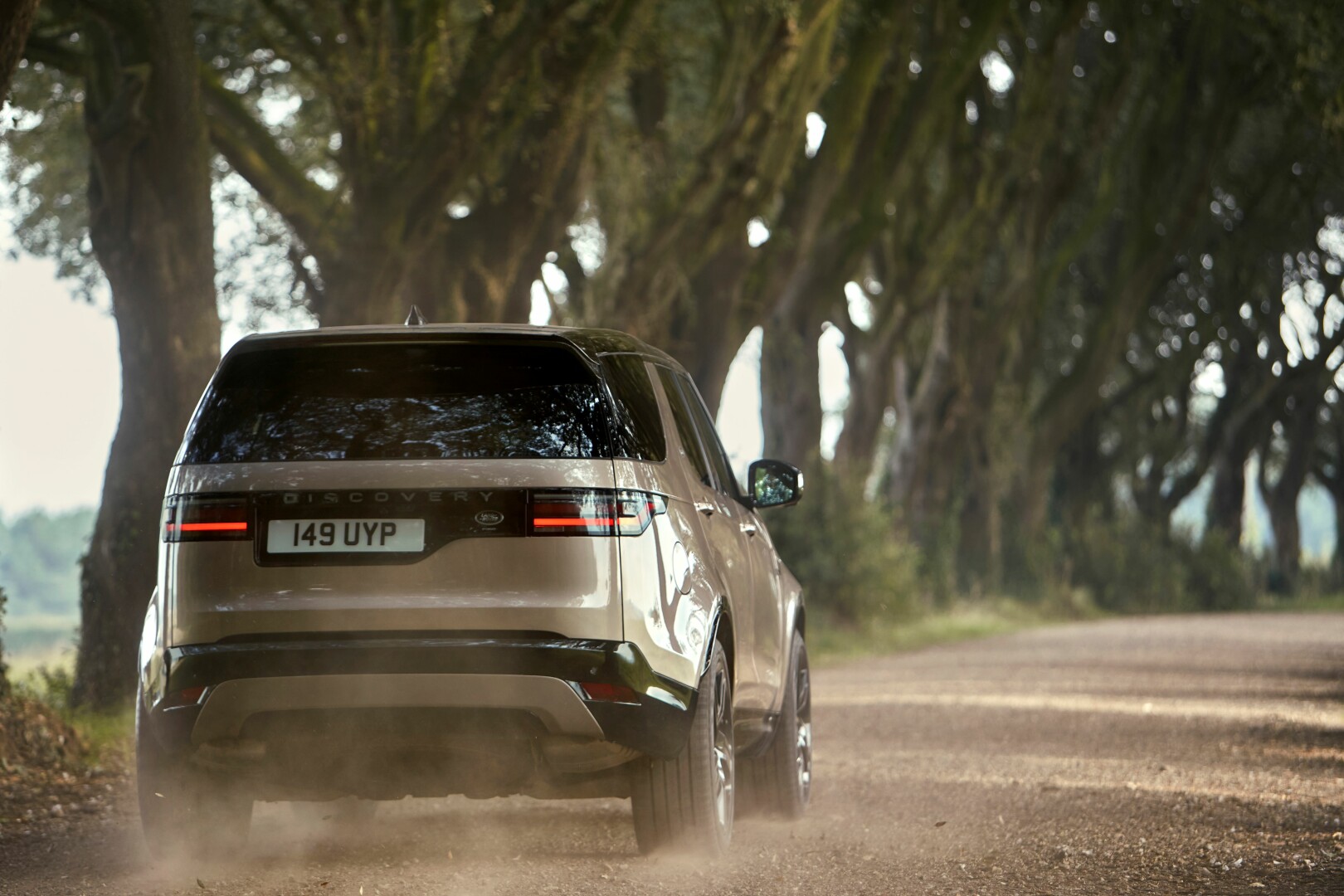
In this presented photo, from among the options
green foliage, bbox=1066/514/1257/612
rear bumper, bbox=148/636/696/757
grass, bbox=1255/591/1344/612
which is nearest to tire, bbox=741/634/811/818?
rear bumper, bbox=148/636/696/757

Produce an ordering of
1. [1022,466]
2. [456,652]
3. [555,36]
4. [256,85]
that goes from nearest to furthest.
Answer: [456,652] → [555,36] → [256,85] → [1022,466]

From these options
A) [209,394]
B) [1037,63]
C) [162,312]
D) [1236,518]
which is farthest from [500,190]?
[1236,518]

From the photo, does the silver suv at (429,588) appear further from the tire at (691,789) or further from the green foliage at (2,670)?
the green foliage at (2,670)

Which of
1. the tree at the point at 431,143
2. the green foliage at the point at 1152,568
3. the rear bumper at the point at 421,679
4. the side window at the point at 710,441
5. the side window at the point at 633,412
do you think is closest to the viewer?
the rear bumper at the point at 421,679

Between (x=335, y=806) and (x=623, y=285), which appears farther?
(x=623, y=285)

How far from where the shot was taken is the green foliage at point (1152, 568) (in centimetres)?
3500

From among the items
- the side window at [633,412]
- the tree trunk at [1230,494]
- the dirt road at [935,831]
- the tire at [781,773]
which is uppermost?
the tree trunk at [1230,494]

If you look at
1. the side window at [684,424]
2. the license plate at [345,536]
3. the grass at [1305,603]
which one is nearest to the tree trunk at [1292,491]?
the grass at [1305,603]

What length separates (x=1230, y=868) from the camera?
21.0ft

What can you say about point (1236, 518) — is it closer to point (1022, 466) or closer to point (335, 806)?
point (1022, 466)

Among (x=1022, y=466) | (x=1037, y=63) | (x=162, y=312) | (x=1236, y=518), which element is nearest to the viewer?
(x=162, y=312)

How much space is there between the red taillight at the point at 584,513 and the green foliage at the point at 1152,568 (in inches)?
1189

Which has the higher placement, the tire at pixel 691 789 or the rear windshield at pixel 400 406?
the rear windshield at pixel 400 406

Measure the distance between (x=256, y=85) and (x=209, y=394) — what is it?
1333 centimetres
